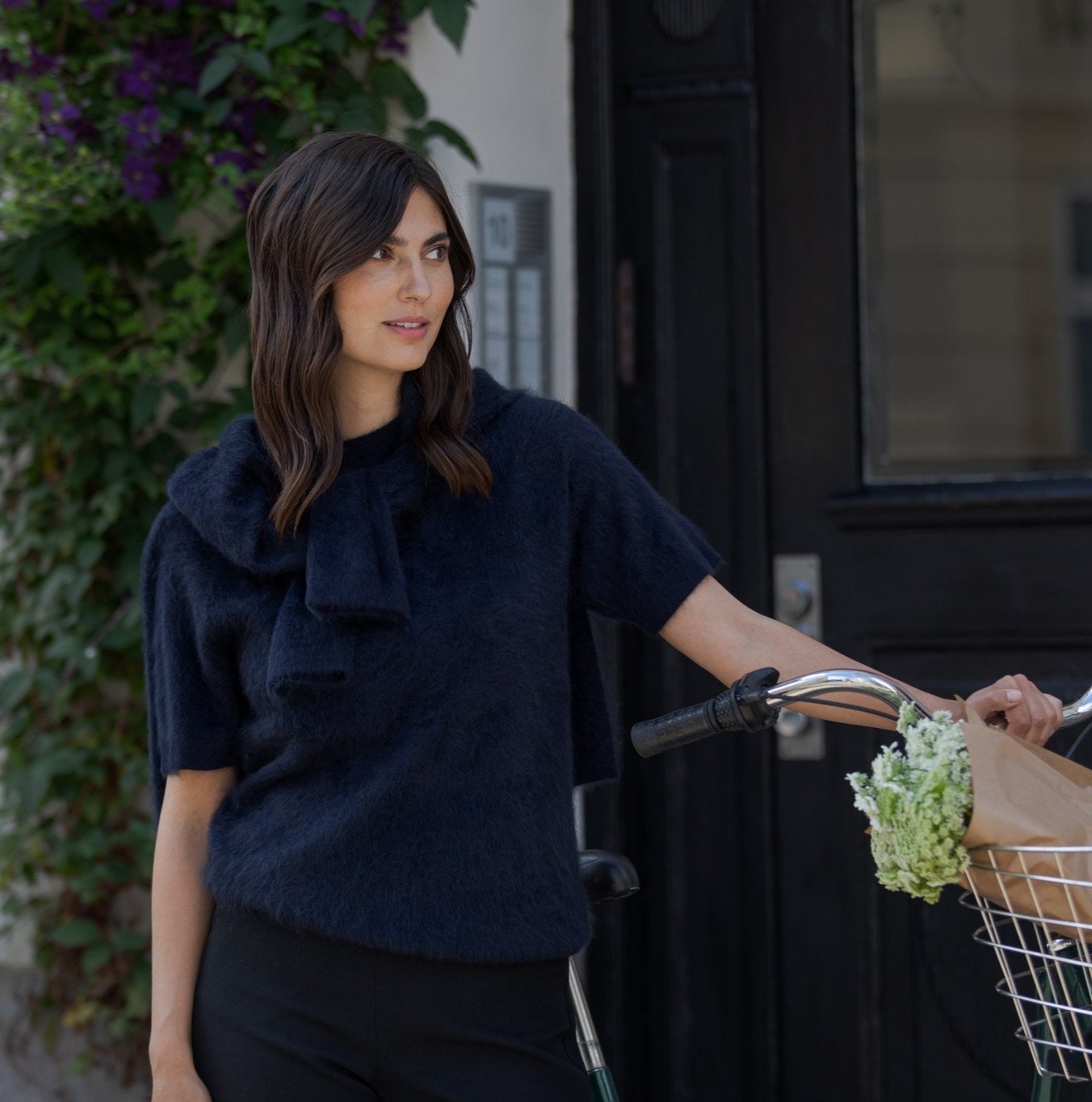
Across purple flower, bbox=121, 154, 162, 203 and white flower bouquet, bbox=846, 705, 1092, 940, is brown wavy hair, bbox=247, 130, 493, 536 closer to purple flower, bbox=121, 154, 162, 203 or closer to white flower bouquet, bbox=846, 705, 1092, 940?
white flower bouquet, bbox=846, 705, 1092, 940

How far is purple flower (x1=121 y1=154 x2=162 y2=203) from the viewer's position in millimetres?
2738

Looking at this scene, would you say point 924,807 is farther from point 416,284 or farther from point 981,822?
point 416,284

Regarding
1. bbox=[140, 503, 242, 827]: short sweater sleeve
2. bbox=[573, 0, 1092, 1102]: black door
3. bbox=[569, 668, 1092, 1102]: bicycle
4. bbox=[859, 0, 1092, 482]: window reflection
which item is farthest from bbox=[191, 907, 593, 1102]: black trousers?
bbox=[859, 0, 1092, 482]: window reflection

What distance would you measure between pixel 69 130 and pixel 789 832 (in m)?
1.81

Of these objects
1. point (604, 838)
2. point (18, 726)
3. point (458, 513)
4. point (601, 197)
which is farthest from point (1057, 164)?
point (458, 513)

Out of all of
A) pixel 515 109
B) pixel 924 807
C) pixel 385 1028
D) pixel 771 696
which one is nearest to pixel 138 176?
pixel 515 109

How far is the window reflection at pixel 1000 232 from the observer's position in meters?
5.30

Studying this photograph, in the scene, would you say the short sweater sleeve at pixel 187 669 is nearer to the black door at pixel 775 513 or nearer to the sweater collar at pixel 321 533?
the sweater collar at pixel 321 533

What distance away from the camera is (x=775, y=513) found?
2.88 meters

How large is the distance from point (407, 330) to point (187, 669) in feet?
1.48

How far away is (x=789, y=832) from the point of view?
2873mm

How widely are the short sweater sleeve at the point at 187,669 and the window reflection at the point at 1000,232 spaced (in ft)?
9.36

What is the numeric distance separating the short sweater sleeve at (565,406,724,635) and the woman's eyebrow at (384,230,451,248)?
0.84 feet

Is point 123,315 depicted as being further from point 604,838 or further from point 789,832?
point 789,832
